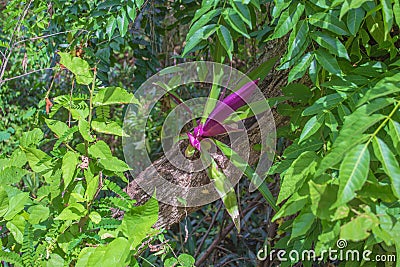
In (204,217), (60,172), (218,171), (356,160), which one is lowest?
(204,217)

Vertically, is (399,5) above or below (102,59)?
above

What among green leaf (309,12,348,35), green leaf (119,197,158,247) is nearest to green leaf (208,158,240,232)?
green leaf (119,197,158,247)

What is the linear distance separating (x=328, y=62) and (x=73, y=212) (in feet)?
1.74

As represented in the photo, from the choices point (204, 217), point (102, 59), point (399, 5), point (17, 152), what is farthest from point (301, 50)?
point (204, 217)

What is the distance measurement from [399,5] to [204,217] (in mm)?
1733

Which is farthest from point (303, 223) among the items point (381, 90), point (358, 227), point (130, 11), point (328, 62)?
point (130, 11)

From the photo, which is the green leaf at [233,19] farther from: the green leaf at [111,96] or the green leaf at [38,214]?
the green leaf at [38,214]

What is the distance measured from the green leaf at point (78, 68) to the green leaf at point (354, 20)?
0.49 metres

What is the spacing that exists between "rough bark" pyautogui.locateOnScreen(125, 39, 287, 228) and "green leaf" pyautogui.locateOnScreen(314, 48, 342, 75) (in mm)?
332

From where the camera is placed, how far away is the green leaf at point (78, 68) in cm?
98

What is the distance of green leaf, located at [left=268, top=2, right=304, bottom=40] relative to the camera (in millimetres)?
871

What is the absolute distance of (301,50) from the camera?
90cm

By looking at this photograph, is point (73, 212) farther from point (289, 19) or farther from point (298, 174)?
point (289, 19)

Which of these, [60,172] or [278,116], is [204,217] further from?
[60,172]
